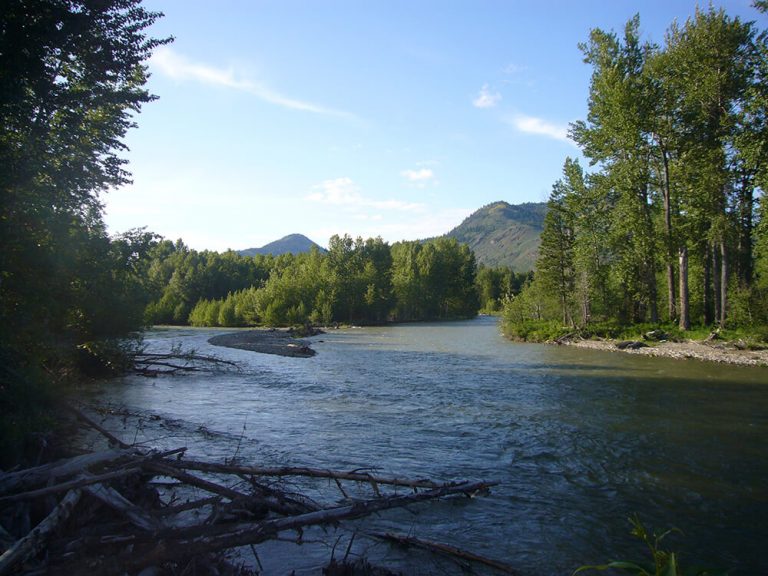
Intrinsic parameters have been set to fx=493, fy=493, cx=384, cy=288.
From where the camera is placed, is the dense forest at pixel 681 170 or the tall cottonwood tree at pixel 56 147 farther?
the dense forest at pixel 681 170

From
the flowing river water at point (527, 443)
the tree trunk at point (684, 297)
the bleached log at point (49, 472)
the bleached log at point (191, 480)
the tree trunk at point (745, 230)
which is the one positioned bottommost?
the flowing river water at point (527, 443)

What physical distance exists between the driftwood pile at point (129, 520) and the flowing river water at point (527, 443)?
84 centimetres

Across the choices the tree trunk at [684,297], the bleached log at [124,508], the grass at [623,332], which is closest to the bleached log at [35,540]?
the bleached log at [124,508]

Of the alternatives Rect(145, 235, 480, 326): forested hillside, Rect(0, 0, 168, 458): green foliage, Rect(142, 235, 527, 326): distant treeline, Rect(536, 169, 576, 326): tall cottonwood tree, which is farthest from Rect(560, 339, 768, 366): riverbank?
Rect(145, 235, 480, 326): forested hillside

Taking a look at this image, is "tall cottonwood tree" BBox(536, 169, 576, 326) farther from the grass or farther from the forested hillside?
the forested hillside

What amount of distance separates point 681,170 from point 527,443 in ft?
98.7

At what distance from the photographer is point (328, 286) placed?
333 ft

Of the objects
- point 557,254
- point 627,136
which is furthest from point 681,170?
point 557,254

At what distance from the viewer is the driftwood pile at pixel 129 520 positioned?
17.3 ft

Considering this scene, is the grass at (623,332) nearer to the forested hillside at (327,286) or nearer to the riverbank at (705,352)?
the riverbank at (705,352)

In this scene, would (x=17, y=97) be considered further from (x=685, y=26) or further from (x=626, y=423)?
(x=685, y=26)

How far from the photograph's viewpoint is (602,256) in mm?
46438

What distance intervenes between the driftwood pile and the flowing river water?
0.84m

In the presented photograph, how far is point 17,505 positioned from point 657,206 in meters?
43.6
